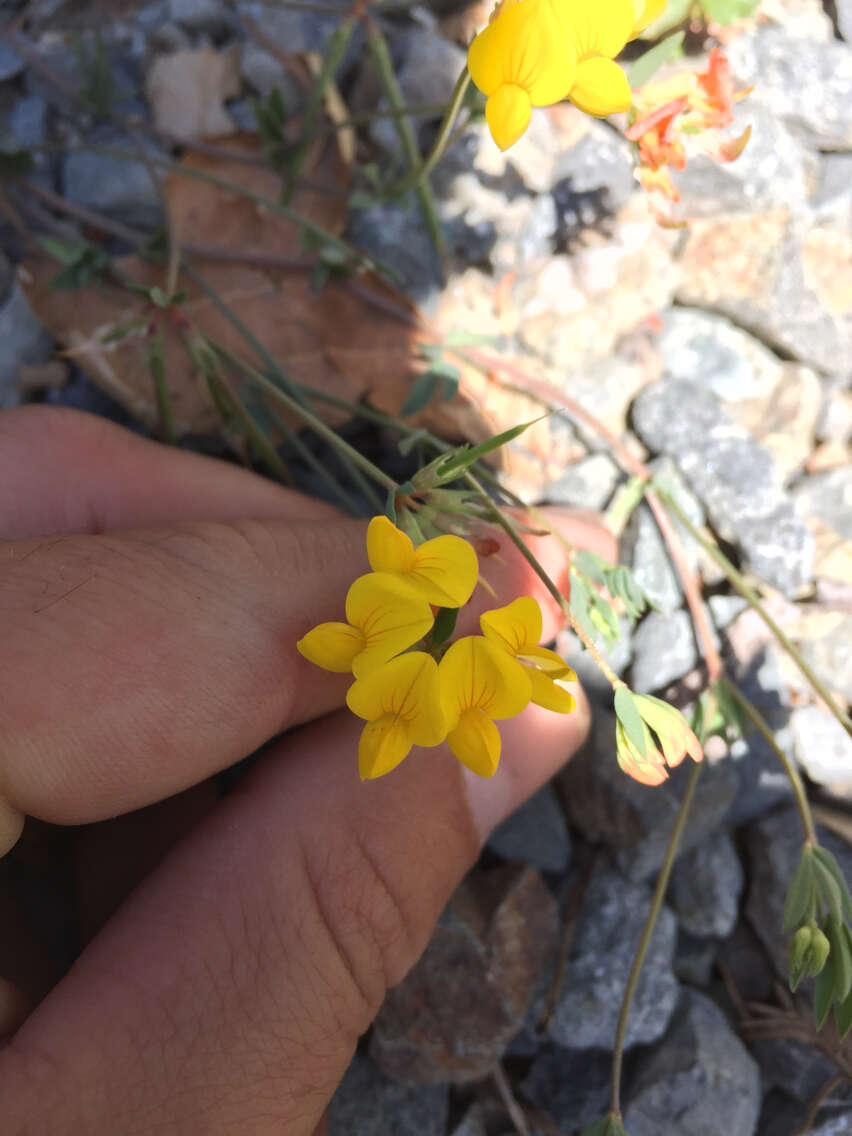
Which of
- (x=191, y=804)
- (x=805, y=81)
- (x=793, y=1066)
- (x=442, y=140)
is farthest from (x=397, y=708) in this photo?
(x=805, y=81)

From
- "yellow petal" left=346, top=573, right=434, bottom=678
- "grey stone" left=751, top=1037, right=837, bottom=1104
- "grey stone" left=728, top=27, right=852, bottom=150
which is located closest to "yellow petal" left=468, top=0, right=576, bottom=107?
"yellow petal" left=346, top=573, right=434, bottom=678

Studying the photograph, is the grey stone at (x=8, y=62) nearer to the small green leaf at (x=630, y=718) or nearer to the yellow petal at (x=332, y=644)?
the yellow petal at (x=332, y=644)

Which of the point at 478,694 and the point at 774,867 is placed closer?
the point at 478,694

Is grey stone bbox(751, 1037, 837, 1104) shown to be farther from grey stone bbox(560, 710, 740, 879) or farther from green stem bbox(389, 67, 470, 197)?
green stem bbox(389, 67, 470, 197)

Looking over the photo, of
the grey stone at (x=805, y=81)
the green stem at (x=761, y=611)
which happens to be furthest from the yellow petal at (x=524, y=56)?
the grey stone at (x=805, y=81)

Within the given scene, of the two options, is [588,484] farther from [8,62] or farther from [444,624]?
[8,62]

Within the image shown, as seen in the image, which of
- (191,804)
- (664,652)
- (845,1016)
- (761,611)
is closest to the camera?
(845,1016)

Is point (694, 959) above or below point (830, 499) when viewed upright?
below

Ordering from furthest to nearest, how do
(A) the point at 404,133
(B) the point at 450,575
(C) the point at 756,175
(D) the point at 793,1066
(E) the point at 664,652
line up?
(C) the point at 756,175, (E) the point at 664,652, (D) the point at 793,1066, (A) the point at 404,133, (B) the point at 450,575
